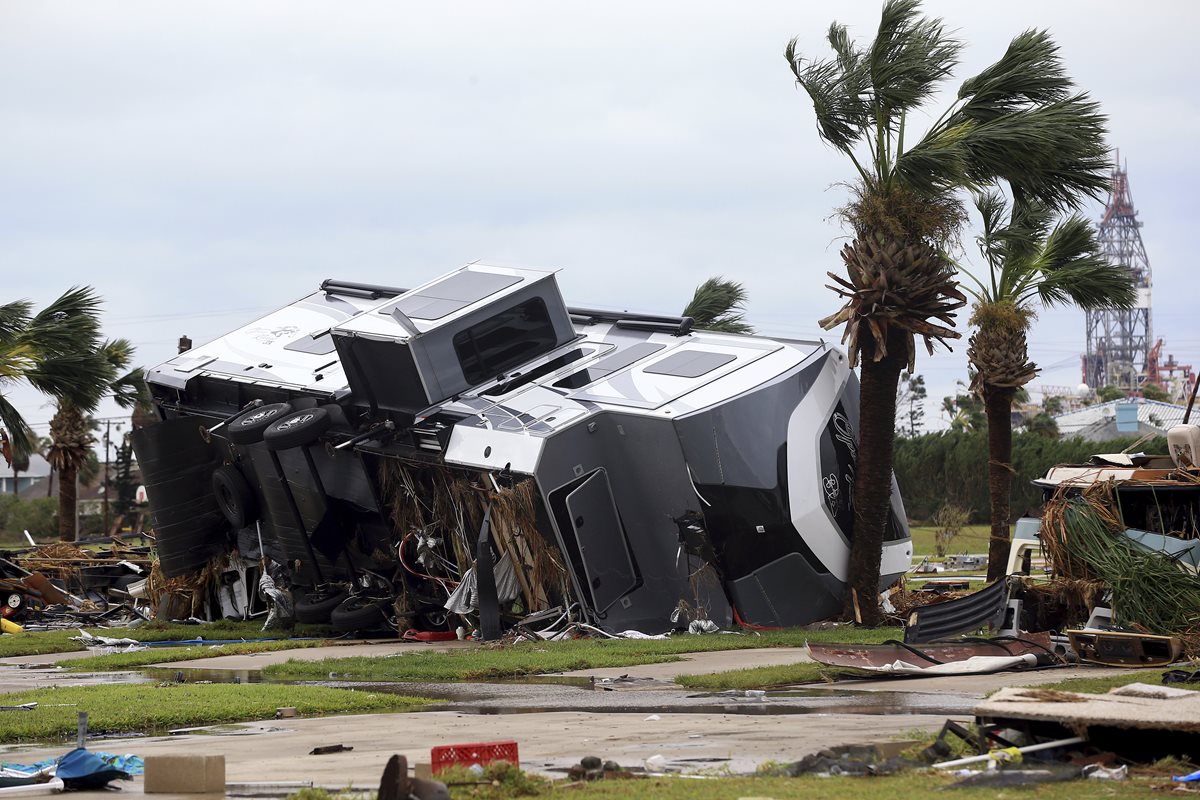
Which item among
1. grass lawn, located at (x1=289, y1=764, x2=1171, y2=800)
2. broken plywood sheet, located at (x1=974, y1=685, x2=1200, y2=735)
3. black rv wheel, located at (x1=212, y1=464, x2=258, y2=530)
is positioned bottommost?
grass lawn, located at (x1=289, y1=764, x2=1171, y2=800)

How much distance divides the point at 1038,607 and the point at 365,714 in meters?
7.91

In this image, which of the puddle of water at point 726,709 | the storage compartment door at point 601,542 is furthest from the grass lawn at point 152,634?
the puddle of water at point 726,709

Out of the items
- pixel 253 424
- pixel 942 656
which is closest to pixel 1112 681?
pixel 942 656

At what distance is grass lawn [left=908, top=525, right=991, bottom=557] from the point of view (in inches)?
1747

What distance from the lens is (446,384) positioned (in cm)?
1916

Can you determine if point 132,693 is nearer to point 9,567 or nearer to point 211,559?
point 211,559

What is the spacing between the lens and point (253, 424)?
65.9 ft

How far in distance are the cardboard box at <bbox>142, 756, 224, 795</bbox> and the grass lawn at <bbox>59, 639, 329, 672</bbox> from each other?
10291 mm

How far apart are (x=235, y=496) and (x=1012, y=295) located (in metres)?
13.9

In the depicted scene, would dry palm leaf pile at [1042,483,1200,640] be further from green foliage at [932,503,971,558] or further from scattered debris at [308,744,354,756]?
green foliage at [932,503,971,558]

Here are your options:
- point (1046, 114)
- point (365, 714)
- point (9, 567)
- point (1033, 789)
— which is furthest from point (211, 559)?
point (1033, 789)

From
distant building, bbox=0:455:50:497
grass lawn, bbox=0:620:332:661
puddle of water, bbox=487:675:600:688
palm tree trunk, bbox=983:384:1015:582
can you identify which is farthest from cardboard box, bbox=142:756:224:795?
distant building, bbox=0:455:50:497

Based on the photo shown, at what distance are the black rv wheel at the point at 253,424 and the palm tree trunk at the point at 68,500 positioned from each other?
20.7 meters

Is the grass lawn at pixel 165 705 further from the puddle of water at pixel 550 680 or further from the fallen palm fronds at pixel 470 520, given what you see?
the fallen palm fronds at pixel 470 520
